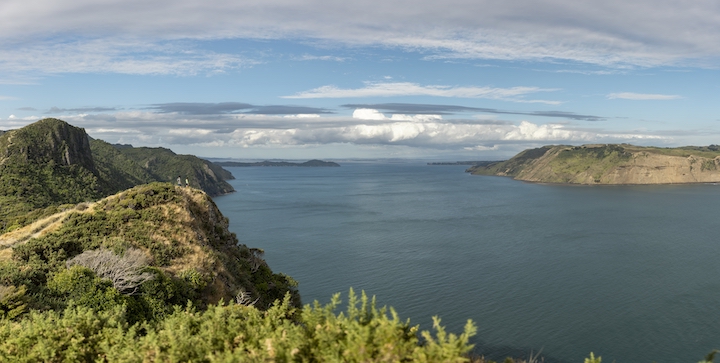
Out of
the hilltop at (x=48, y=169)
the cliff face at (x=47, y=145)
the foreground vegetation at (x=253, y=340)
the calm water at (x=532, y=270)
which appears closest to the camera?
the foreground vegetation at (x=253, y=340)

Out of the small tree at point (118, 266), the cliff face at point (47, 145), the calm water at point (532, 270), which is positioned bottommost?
the calm water at point (532, 270)

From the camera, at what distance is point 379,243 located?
107 meters

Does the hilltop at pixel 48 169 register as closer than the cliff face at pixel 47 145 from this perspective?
Yes

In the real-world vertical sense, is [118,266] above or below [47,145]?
below

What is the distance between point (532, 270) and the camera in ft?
264

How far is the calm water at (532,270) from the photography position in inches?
2089

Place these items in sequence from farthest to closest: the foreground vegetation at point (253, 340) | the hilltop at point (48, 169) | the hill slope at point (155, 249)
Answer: the hilltop at point (48, 169) → the hill slope at point (155, 249) → the foreground vegetation at point (253, 340)

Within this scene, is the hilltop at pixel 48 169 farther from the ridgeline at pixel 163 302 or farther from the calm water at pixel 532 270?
the ridgeline at pixel 163 302

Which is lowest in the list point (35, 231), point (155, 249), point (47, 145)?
point (155, 249)

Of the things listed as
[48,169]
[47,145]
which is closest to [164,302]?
[48,169]

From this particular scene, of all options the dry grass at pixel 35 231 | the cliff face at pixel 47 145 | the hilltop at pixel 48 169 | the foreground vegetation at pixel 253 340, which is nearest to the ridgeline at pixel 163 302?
the foreground vegetation at pixel 253 340

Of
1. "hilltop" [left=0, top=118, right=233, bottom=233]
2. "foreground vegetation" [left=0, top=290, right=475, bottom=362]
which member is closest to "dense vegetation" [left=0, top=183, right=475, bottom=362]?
"foreground vegetation" [left=0, top=290, right=475, bottom=362]

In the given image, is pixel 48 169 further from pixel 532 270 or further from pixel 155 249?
pixel 532 270

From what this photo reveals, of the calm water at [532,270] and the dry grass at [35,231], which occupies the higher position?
the dry grass at [35,231]
